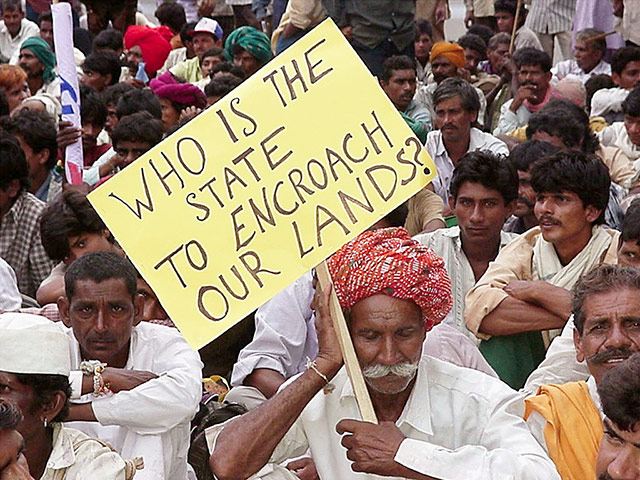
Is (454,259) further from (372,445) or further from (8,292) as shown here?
(372,445)

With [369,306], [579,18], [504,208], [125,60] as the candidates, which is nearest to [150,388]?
[369,306]

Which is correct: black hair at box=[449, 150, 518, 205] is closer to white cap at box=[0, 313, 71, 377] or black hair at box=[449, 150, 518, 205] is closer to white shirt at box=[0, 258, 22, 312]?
white shirt at box=[0, 258, 22, 312]

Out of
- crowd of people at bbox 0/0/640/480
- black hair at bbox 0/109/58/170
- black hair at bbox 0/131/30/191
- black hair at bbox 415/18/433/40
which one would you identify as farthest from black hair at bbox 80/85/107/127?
black hair at bbox 415/18/433/40

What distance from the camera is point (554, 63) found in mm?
13430

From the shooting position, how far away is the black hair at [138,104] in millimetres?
8891

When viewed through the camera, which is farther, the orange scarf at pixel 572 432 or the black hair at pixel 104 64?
the black hair at pixel 104 64

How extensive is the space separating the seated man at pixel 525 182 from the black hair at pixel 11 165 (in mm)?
2648

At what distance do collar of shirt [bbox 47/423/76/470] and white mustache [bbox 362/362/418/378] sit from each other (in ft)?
3.00

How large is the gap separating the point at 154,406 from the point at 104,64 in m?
7.89

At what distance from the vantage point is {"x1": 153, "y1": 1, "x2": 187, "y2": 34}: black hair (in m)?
15.1

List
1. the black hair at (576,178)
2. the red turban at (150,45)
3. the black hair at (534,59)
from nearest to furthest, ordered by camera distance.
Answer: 1. the black hair at (576,178)
2. the black hair at (534,59)
3. the red turban at (150,45)

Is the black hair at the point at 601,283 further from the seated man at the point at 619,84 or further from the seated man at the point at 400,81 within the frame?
the seated man at the point at 619,84

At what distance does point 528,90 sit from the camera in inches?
391

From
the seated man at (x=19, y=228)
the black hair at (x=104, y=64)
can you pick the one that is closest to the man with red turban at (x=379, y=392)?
the seated man at (x=19, y=228)
